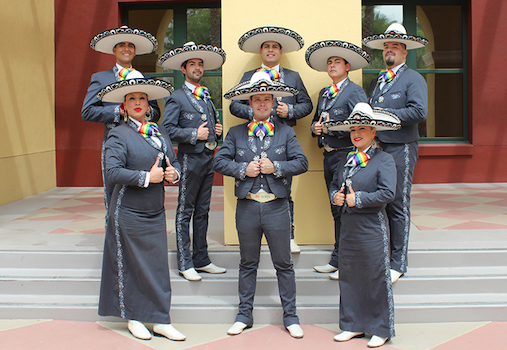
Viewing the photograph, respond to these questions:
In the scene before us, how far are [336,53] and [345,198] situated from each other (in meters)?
1.40

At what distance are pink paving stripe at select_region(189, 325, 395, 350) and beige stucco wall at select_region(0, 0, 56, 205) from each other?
495 centimetres

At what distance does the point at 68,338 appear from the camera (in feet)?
12.3

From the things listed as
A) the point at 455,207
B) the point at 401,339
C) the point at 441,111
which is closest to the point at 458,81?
the point at 441,111

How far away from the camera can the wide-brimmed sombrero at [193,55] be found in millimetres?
4254

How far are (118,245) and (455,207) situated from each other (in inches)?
184

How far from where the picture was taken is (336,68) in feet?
14.2

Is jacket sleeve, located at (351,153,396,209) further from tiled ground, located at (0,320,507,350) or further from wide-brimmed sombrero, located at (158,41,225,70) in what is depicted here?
wide-brimmed sombrero, located at (158,41,225,70)

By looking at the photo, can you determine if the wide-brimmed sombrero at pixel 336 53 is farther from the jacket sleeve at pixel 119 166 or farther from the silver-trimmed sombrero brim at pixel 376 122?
the jacket sleeve at pixel 119 166

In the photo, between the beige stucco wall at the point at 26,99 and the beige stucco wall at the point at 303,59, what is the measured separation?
409cm

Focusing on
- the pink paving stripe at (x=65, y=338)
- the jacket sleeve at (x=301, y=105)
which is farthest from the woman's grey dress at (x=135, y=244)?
the jacket sleeve at (x=301, y=105)

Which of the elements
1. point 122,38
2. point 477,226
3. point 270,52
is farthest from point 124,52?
point 477,226

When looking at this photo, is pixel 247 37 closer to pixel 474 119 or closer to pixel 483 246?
pixel 483 246

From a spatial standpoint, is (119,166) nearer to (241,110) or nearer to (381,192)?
(241,110)

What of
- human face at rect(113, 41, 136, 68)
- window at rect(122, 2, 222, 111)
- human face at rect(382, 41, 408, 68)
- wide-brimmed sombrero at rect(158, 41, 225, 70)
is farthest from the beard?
window at rect(122, 2, 222, 111)
